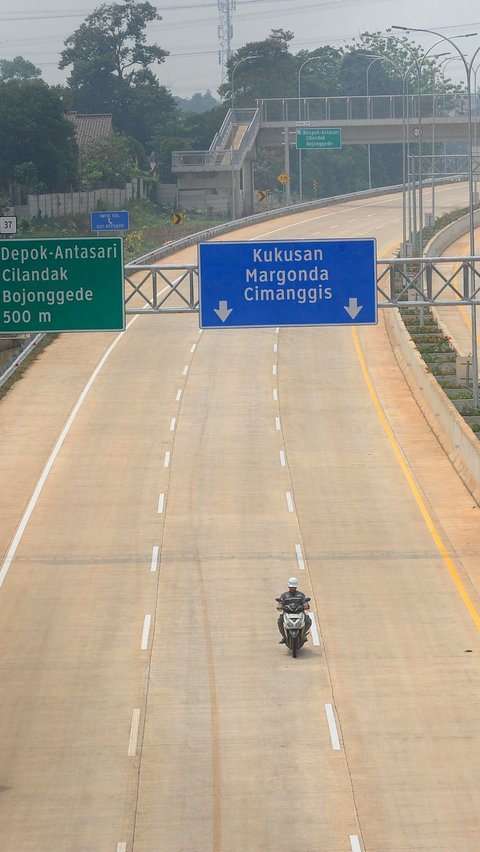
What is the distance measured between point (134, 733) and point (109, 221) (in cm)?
6406

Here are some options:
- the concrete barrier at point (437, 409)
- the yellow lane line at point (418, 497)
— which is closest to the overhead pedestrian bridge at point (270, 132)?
the concrete barrier at point (437, 409)

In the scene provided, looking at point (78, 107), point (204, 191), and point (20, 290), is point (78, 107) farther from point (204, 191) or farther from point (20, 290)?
point (20, 290)

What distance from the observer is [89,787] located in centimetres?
2345

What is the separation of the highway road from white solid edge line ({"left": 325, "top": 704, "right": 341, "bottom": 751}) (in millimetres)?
67

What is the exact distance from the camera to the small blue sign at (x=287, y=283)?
34.8m

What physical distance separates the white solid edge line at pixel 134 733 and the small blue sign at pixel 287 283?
11.1 m

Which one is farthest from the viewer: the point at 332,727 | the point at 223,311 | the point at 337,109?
the point at 337,109

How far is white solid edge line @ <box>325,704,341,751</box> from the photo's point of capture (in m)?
24.9

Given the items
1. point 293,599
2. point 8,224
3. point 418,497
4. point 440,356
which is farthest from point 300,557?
point 440,356

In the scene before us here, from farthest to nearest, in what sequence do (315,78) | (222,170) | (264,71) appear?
(315,78)
(264,71)
(222,170)

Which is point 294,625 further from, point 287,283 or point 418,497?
point 418,497

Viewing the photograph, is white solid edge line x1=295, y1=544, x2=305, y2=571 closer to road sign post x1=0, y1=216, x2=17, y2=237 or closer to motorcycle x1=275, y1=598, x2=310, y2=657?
motorcycle x1=275, y1=598, x2=310, y2=657

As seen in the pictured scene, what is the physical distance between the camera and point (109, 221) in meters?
87.2

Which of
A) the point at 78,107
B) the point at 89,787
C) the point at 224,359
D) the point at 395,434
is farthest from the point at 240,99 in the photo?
the point at 89,787
